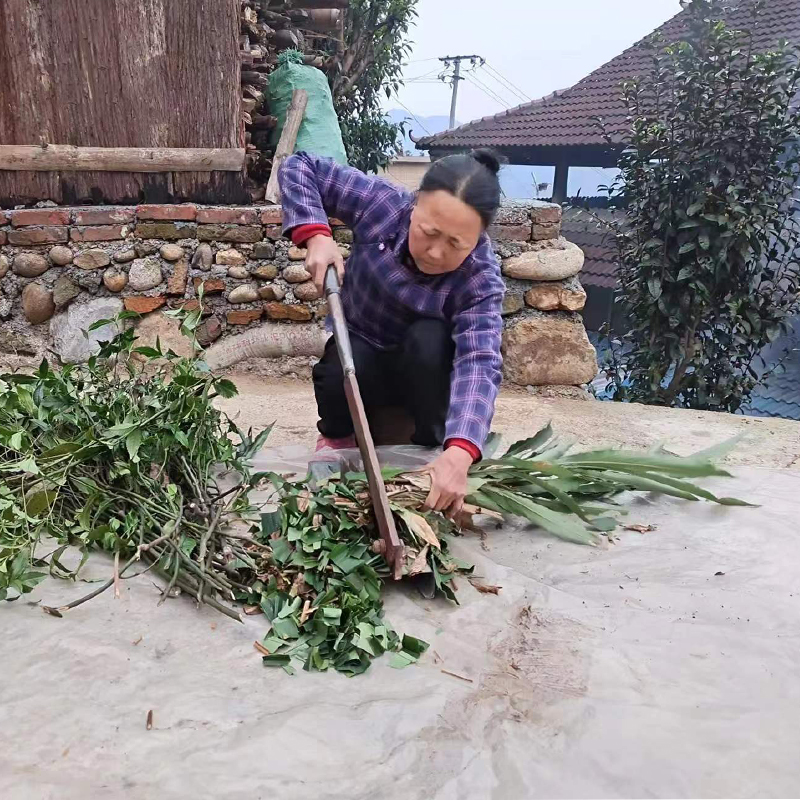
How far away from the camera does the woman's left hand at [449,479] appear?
1762 millimetres

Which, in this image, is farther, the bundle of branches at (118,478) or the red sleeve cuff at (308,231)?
the red sleeve cuff at (308,231)

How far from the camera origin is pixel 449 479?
177cm

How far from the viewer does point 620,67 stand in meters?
10.3

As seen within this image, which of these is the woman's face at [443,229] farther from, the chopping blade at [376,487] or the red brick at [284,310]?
the red brick at [284,310]

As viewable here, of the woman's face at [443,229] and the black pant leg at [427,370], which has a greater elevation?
the woman's face at [443,229]

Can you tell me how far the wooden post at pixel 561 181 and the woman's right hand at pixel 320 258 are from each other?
9.06 m

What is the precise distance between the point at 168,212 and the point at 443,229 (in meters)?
2.32

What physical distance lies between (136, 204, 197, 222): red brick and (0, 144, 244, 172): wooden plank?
→ 0.24 m

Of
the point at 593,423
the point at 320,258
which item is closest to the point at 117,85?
the point at 320,258

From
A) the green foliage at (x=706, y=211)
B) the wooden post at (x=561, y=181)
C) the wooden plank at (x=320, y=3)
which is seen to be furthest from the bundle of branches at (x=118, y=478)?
the wooden post at (x=561, y=181)

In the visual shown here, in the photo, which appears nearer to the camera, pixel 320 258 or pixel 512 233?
pixel 320 258

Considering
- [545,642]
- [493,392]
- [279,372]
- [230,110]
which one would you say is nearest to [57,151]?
[230,110]

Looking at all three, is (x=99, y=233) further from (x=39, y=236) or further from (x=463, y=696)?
(x=463, y=696)

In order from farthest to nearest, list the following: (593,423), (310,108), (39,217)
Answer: (310,108) → (39,217) → (593,423)
